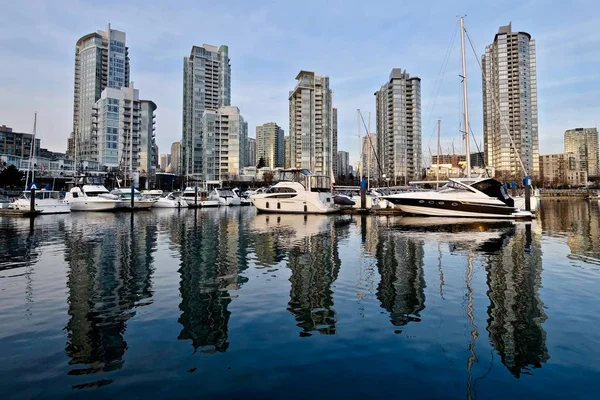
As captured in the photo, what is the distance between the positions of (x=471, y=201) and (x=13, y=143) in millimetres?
209482

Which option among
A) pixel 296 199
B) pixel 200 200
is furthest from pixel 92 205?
pixel 296 199

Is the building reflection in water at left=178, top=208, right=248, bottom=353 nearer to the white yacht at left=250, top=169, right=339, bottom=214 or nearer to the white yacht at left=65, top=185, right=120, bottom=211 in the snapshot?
the white yacht at left=250, top=169, right=339, bottom=214

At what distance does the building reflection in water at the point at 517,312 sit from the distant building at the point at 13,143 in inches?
8031

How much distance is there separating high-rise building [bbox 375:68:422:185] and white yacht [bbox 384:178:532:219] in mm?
103531

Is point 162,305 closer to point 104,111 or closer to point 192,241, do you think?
point 192,241

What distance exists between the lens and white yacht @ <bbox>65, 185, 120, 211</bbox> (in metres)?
47.9

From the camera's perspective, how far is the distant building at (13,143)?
16788 cm

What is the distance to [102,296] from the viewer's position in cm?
943

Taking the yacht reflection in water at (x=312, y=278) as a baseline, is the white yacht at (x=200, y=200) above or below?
above

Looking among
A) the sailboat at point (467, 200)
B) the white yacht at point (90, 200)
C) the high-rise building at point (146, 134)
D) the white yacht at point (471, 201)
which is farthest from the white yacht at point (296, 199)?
the high-rise building at point (146, 134)

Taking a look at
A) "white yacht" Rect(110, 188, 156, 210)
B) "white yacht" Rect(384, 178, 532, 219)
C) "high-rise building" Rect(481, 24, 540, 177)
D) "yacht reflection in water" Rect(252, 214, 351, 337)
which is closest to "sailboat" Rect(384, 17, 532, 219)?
"white yacht" Rect(384, 178, 532, 219)

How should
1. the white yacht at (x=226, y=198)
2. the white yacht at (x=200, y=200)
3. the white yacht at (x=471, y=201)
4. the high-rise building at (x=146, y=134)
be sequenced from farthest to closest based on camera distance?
the high-rise building at (x=146, y=134) < the white yacht at (x=226, y=198) < the white yacht at (x=200, y=200) < the white yacht at (x=471, y=201)

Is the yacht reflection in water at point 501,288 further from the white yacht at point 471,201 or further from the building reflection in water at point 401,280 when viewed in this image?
the white yacht at point 471,201

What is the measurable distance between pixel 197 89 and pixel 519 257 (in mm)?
165261
